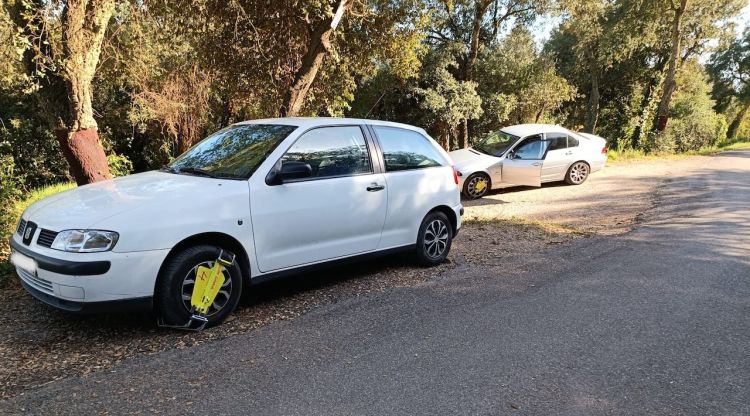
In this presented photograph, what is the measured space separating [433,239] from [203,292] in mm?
2988

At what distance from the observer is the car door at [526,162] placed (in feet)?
41.3

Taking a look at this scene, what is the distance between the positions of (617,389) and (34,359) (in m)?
4.04

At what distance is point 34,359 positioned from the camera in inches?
147

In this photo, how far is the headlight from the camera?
12.4 ft

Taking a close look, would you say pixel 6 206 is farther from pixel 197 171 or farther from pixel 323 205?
pixel 323 205

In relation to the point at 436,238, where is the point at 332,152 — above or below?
above

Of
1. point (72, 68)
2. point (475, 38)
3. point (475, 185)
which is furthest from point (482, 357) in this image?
point (475, 38)

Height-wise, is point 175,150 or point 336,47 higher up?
point 336,47


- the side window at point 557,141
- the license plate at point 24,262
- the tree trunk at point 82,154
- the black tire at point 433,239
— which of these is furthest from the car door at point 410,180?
the side window at point 557,141

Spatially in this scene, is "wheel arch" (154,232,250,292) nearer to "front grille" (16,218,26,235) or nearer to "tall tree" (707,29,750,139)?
"front grille" (16,218,26,235)

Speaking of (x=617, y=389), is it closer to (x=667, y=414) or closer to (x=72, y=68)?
(x=667, y=414)

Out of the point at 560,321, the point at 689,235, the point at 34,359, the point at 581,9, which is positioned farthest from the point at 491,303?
the point at 581,9

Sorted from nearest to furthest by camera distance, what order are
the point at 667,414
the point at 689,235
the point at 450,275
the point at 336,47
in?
the point at 667,414, the point at 450,275, the point at 689,235, the point at 336,47

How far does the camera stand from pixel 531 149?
1340 cm
